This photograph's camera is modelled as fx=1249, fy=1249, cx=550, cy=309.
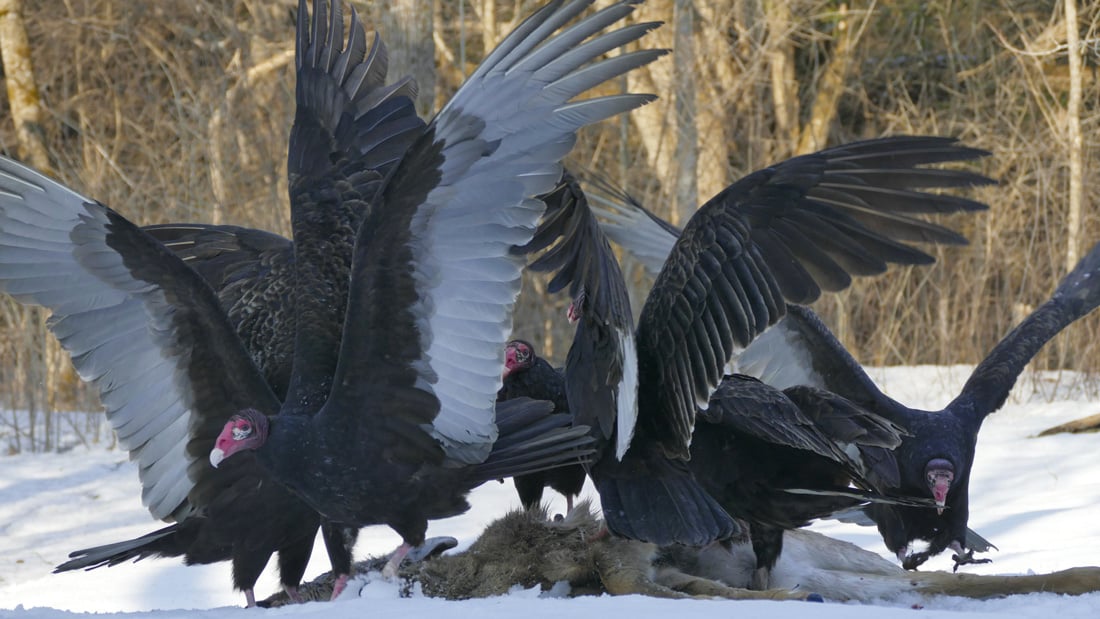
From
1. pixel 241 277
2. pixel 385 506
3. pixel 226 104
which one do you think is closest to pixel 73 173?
pixel 226 104

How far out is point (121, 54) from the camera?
570 inches

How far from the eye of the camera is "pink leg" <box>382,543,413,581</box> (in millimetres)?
3281

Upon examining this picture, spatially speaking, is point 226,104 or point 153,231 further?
point 226,104

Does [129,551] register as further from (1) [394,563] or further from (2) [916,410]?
Answer: (2) [916,410]

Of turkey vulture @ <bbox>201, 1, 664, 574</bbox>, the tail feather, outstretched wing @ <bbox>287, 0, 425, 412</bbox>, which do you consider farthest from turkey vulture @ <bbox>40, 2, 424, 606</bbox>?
outstretched wing @ <bbox>287, 0, 425, 412</bbox>

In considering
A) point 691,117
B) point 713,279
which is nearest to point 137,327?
point 713,279

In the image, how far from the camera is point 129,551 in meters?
3.77

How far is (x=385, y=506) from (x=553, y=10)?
1.41m

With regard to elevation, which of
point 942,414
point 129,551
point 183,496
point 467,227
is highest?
point 467,227

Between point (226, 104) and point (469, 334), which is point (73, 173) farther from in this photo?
point (469, 334)

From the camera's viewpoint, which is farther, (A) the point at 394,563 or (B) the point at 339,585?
(B) the point at 339,585

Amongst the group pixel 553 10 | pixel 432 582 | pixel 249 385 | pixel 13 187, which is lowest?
pixel 432 582

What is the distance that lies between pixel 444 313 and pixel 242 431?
0.63 meters

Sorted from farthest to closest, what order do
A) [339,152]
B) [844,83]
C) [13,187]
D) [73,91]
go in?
[73,91] < [844,83] < [339,152] < [13,187]
